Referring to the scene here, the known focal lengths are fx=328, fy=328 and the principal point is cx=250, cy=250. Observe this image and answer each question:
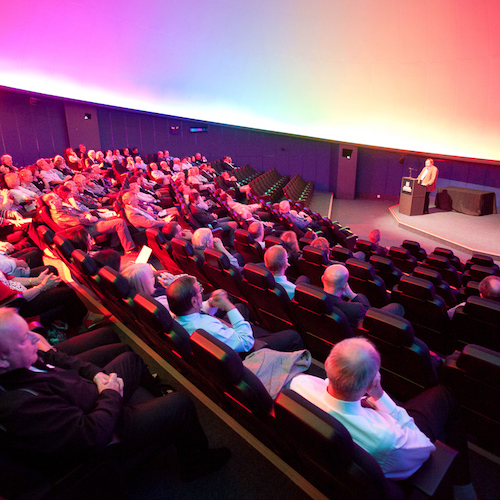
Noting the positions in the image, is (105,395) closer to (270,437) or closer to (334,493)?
(270,437)

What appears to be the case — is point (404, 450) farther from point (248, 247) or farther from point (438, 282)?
point (248, 247)

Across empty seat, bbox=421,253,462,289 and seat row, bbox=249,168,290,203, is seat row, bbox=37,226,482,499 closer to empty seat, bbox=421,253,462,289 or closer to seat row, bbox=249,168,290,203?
empty seat, bbox=421,253,462,289

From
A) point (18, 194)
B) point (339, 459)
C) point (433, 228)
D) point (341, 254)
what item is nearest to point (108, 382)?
point (339, 459)

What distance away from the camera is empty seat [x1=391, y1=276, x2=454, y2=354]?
8.09ft

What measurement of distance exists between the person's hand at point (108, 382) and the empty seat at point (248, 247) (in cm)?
243

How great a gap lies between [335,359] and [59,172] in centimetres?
940

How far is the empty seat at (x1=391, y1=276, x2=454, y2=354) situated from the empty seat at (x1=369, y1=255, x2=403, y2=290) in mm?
886

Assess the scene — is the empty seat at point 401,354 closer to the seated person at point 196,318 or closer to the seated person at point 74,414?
the seated person at point 196,318

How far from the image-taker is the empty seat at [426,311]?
2.46 meters

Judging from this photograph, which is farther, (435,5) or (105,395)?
(435,5)

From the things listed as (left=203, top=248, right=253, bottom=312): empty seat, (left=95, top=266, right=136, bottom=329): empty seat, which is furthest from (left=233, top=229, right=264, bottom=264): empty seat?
(left=95, top=266, right=136, bottom=329): empty seat

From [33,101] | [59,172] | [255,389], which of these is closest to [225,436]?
[255,389]

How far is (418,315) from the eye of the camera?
2654 millimetres

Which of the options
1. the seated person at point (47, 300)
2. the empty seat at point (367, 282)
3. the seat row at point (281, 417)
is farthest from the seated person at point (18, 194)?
the empty seat at point (367, 282)
